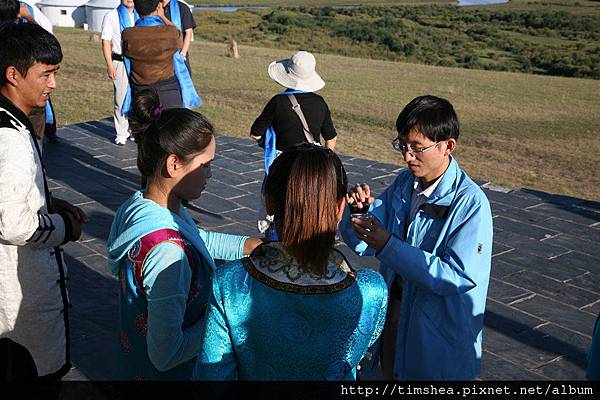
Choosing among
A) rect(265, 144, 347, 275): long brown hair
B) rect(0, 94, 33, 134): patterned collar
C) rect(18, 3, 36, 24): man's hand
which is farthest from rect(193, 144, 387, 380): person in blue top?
rect(18, 3, 36, 24): man's hand

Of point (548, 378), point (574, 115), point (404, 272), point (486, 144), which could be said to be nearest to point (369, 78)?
point (574, 115)

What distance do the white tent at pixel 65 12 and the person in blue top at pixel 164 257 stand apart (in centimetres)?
3487

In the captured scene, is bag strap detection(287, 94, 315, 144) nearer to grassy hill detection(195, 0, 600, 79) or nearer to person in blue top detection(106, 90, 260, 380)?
person in blue top detection(106, 90, 260, 380)

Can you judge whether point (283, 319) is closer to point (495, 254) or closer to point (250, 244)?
point (250, 244)

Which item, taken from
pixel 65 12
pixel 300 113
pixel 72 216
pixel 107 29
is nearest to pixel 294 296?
pixel 72 216

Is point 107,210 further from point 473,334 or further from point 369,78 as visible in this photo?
point 369,78

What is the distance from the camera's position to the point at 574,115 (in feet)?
50.4

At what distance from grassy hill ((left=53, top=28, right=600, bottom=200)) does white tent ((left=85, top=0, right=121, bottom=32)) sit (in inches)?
357

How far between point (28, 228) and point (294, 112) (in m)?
2.89

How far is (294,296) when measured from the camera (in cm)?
174

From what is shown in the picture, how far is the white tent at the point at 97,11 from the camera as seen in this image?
31953mm

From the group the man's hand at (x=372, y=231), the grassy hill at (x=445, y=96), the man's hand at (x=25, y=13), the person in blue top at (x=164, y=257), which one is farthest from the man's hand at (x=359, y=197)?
the grassy hill at (x=445, y=96)

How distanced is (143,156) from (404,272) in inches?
38.7

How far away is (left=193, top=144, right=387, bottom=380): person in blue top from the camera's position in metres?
1.75
